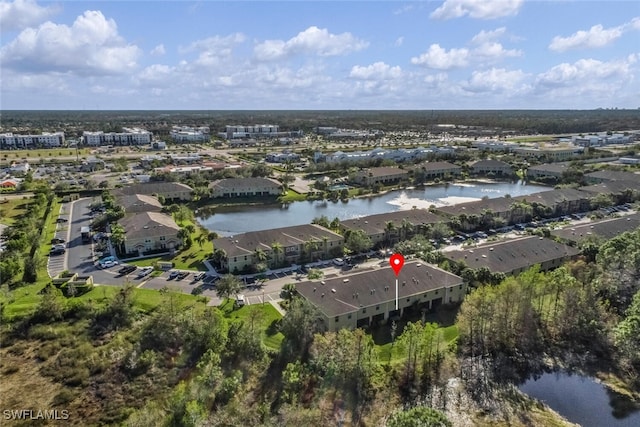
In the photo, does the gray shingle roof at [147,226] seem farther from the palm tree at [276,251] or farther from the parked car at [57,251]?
the palm tree at [276,251]

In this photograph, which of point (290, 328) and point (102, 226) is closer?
point (290, 328)

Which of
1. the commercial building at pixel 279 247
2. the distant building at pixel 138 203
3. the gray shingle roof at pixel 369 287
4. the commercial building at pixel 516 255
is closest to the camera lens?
the gray shingle roof at pixel 369 287

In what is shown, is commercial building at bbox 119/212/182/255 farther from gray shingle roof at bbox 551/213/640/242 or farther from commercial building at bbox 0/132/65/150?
commercial building at bbox 0/132/65/150

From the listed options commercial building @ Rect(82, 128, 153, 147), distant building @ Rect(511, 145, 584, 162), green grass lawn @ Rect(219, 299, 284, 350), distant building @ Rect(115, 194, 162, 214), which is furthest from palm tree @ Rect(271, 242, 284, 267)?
commercial building @ Rect(82, 128, 153, 147)

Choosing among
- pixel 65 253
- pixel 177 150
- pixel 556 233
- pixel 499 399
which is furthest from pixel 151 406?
pixel 177 150

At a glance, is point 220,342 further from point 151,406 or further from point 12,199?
point 12,199

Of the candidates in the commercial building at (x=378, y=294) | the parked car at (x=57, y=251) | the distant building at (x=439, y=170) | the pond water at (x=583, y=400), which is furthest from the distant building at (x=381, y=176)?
the pond water at (x=583, y=400)

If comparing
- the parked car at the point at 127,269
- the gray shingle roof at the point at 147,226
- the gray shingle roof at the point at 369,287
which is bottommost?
the parked car at the point at 127,269
